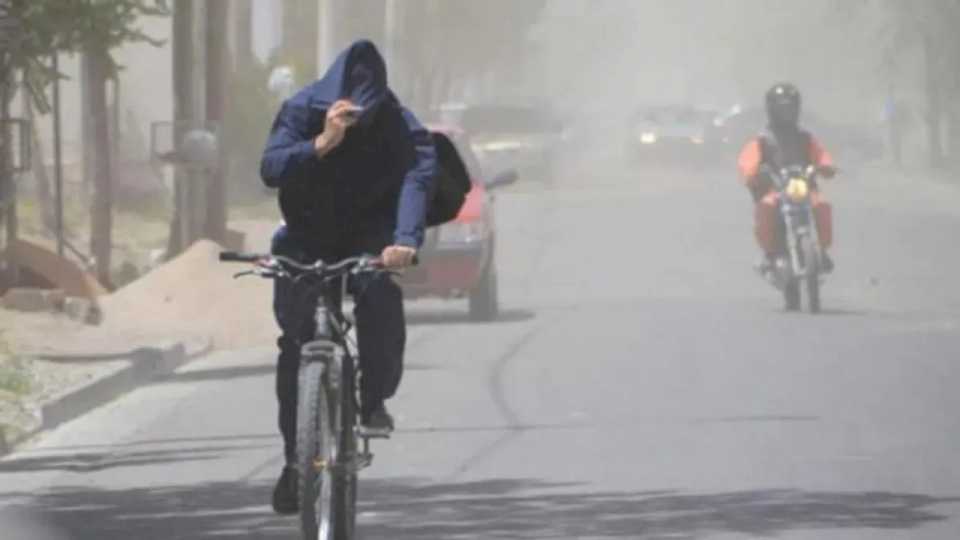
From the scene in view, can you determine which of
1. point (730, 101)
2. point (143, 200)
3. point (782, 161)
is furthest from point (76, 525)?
point (730, 101)

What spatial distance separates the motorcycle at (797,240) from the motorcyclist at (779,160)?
0.05 metres

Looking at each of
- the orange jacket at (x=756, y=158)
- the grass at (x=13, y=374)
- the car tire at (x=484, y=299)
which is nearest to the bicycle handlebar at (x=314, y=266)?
the grass at (x=13, y=374)

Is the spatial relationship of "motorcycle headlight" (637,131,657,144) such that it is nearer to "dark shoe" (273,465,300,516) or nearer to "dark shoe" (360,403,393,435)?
"dark shoe" (360,403,393,435)

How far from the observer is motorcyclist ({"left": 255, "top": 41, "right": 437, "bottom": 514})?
32.4 ft

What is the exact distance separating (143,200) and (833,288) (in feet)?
46.3

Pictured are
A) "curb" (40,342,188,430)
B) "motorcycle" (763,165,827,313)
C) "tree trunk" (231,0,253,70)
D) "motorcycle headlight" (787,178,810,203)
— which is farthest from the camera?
"tree trunk" (231,0,253,70)

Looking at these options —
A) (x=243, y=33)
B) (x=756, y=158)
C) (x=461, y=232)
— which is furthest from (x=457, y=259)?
(x=243, y=33)

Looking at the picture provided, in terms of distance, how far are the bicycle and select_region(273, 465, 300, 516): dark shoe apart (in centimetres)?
25

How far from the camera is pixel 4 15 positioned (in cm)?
1731

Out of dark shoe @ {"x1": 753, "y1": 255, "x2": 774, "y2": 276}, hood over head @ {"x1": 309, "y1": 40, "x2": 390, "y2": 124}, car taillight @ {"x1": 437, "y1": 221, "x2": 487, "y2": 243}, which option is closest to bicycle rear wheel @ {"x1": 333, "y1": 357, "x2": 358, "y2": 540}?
hood over head @ {"x1": 309, "y1": 40, "x2": 390, "y2": 124}

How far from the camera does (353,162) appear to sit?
394 inches

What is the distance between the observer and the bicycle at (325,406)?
377 inches

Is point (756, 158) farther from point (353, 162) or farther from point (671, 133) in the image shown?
point (671, 133)

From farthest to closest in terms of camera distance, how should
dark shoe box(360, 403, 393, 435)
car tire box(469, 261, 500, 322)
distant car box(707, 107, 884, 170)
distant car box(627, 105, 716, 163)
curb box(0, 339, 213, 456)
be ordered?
distant car box(707, 107, 884, 170) < distant car box(627, 105, 716, 163) < car tire box(469, 261, 500, 322) < curb box(0, 339, 213, 456) < dark shoe box(360, 403, 393, 435)
